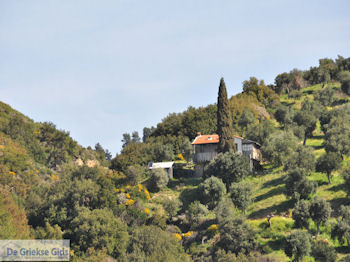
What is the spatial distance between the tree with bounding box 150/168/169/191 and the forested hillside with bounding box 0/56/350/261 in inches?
6.3

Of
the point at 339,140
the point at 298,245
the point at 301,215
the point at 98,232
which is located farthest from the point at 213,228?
the point at 339,140

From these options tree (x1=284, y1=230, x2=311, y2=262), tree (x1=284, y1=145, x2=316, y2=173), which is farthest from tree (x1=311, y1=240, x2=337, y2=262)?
tree (x1=284, y1=145, x2=316, y2=173)

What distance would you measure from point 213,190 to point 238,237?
11.4 m

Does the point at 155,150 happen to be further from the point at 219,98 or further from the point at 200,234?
the point at 200,234

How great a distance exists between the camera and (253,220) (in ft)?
165

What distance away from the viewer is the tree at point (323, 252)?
136 ft

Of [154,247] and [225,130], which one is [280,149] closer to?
[225,130]

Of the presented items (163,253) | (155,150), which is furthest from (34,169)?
(163,253)

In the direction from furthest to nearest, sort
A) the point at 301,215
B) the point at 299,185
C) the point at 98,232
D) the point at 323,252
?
the point at 98,232 → the point at 299,185 → the point at 301,215 → the point at 323,252

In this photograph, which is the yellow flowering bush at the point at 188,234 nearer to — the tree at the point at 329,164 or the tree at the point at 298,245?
the tree at the point at 298,245

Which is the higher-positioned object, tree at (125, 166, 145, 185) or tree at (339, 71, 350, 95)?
tree at (339, 71, 350, 95)

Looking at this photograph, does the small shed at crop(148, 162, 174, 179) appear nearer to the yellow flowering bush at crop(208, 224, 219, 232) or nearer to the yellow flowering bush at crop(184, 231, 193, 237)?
the yellow flowering bush at crop(184, 231, 193, 237)

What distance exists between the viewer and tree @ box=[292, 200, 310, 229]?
149 ft

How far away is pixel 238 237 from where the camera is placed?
45.9 m
